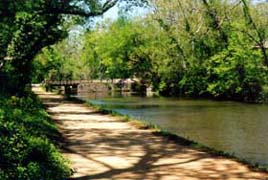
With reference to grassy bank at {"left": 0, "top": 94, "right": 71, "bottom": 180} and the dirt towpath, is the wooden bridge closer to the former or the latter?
the dirt towpath

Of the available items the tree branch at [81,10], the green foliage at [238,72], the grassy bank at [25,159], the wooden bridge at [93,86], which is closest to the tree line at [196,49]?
the green foliage at [238,72]

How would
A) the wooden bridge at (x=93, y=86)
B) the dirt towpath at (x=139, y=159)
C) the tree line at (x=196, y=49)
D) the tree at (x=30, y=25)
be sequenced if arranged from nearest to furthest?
the dirt towpath at (x=139, y=159)
the tree at (x=30, y=25)
the tree line at (x=196, y=49)
the wooden bridge at (x=93, y=86)

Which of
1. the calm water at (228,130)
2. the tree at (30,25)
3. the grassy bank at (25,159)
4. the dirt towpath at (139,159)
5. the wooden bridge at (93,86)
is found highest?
the tree at (30,25)

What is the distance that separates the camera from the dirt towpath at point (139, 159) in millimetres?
10289

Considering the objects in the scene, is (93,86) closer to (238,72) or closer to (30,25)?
(238,72)

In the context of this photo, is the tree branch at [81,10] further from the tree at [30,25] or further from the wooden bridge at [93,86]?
the wooden bridge at [93,86]

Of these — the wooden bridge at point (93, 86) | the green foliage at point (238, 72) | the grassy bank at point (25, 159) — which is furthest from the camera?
the wooden bridge at point (93, 86)

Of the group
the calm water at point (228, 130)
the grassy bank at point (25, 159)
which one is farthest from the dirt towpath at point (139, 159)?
the calm water at point (228, 130)

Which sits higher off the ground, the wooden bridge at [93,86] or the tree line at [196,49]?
the tree line at [196,49]

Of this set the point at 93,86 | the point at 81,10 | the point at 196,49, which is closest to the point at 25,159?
the point at 81,10

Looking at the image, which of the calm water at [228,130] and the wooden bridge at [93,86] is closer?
the calm water at [228,130]

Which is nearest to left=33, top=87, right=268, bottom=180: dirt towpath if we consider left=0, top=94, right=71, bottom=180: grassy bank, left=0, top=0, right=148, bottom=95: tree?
left=0, top=94, right=71, bottom=180: grassy bank

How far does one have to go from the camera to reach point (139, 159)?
12.1 meters

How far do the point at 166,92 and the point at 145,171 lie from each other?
173ft
